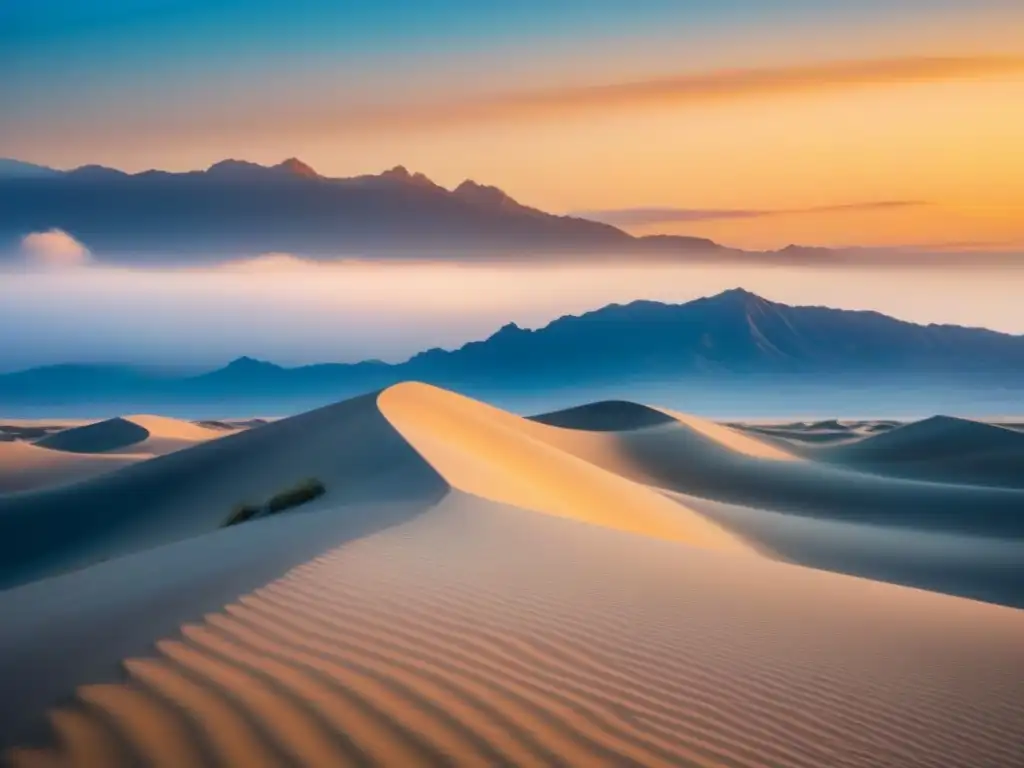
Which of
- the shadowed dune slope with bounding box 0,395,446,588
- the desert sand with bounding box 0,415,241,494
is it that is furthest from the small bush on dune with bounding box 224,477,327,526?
the desert sand with bounding box 0,415,241,494

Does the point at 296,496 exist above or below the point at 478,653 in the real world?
below

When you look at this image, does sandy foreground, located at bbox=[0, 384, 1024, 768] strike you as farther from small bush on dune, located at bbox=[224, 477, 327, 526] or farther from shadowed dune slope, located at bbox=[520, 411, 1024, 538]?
shadowed dune slope, located at bbox=[520, 411, 1024, 538]

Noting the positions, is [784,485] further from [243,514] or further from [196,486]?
[243,514]

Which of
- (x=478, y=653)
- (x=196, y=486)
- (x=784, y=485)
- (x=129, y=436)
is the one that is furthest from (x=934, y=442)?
(x=478, y=653)

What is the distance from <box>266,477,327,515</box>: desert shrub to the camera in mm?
17698

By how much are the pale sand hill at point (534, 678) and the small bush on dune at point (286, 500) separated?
Result: 744 centimetres

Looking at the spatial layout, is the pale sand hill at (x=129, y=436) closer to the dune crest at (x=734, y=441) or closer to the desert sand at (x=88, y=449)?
the desert sand at (x=88, y=449)

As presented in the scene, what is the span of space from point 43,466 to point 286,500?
27074 mm

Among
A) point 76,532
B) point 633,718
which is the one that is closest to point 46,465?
point 76,532

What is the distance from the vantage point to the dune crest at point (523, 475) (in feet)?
60.6

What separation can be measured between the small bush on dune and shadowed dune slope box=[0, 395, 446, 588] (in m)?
0.36

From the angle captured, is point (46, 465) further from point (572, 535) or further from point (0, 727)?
point (0, 727)

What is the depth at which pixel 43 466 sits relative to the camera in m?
41.1

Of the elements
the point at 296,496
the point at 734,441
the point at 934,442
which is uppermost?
the point at 296,496
